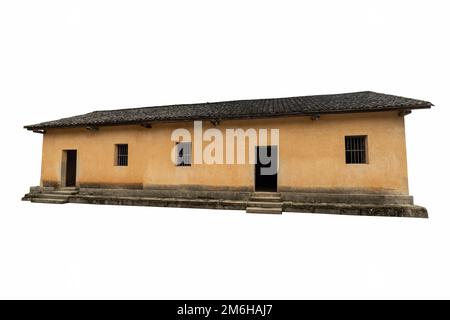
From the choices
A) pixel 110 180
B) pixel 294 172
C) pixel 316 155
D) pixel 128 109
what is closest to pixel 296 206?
pixel 294 172

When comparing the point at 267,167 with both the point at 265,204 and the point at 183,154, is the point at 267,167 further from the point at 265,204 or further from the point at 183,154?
the point at 183,154

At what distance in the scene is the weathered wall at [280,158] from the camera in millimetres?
8062

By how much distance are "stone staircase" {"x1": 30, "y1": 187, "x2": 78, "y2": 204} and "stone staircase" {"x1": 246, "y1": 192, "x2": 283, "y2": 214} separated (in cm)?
862

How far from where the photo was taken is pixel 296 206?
331 inches

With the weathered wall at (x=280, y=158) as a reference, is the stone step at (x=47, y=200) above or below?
below

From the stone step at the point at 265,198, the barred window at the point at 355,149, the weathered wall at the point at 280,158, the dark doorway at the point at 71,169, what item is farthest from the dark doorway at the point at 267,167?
the dark doorway at the point at 71,169

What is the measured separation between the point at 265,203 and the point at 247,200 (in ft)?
2.61

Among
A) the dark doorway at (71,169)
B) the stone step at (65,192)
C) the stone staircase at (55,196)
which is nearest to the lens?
the stone staircase at (55,196)

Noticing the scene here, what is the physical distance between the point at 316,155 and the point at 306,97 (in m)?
4.39

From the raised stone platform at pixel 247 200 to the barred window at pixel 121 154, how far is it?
133 centimetres

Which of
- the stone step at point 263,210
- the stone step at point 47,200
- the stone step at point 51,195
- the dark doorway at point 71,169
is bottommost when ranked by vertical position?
the stone step at point 263,210

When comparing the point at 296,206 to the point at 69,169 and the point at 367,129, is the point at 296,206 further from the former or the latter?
the point at 69,169

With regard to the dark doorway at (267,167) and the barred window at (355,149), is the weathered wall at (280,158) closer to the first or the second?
the barred window at (355,149)

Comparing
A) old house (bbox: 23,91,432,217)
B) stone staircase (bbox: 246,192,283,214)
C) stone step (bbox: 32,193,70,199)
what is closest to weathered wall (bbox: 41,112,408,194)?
old house (bbox: 23,91,432,217)
